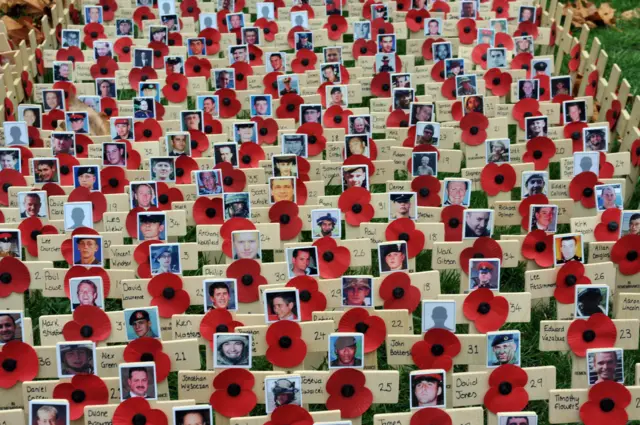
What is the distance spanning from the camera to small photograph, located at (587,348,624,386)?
3.86 metres

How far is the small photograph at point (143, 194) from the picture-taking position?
16.3 feet

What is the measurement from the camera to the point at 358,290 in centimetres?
422

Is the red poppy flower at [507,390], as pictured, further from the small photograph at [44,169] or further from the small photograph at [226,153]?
the small photograph at [44,169]

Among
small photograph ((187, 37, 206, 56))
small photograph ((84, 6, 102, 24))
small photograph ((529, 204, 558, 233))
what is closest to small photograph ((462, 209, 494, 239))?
small photograph ((529, 204, 558, 233))

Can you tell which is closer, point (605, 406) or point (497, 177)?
point (605, 406)

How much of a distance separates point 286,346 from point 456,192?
4.08ft

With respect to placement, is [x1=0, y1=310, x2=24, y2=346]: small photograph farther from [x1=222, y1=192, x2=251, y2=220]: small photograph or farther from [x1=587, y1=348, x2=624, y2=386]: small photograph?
[x1=587, y1=348, x2=624, y2=386]: small photograph

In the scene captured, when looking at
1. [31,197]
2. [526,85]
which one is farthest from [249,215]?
[526,85]

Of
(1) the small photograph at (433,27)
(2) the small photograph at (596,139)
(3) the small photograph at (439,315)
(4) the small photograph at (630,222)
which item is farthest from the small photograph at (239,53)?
(3) the small photograph at (439,315)

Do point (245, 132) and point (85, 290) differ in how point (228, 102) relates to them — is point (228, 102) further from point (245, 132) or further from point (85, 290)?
point (85, 290)

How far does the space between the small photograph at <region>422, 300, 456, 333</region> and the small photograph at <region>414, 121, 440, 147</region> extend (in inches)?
65.9

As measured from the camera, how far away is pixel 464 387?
Result: 387 cm

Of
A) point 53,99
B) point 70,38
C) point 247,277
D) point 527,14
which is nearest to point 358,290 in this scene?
point 247,277

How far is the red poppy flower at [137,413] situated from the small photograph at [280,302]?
0.58 m
